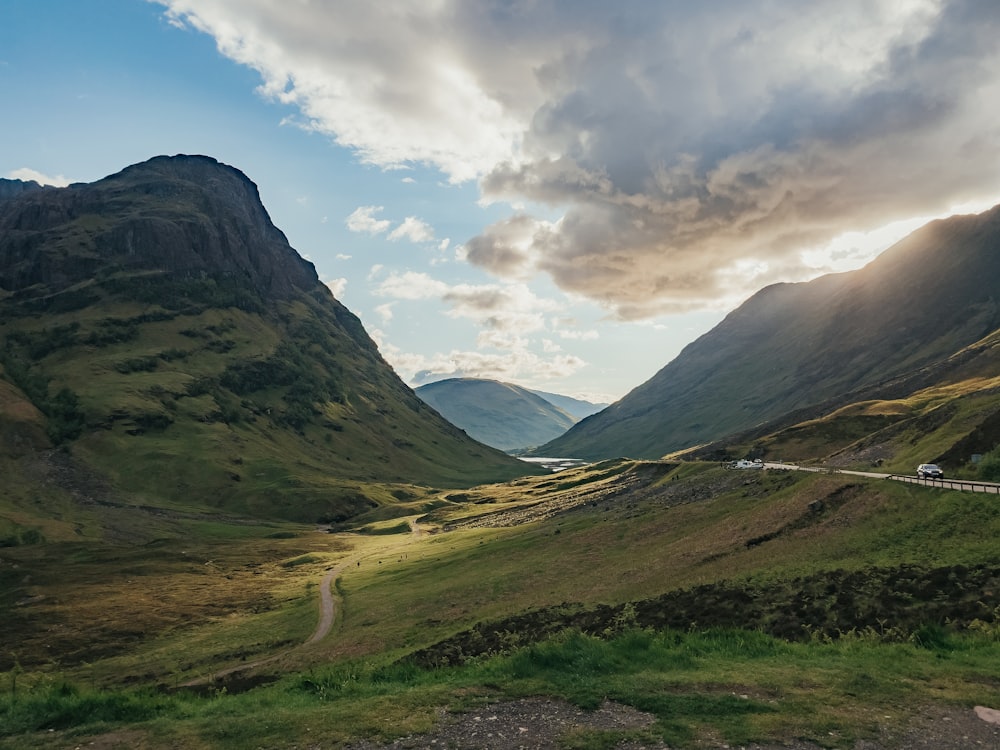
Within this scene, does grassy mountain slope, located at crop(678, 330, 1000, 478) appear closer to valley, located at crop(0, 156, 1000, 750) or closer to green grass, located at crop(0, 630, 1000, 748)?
valley, located at crop(0, 156, 1000, 750)

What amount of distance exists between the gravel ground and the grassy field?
20.9 inches

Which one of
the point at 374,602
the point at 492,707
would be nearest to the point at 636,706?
the point at 492,707

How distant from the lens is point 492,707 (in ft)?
62.7

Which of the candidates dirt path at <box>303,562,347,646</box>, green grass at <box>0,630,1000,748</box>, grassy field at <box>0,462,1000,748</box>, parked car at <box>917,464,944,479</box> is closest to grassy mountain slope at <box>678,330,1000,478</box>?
parked car at <box>917,464,944,479</box>

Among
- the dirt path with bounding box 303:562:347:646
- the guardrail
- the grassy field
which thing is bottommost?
the dirt path with bounding box 303:562:347:646

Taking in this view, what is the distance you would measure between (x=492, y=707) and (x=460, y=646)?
2236 centimetres

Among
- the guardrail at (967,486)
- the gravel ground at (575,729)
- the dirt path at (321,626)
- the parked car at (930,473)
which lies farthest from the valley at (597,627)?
the parked car at (930,473)

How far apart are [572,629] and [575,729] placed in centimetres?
1020

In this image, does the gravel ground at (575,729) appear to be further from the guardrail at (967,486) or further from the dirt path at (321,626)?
the dirt path at (321,626)

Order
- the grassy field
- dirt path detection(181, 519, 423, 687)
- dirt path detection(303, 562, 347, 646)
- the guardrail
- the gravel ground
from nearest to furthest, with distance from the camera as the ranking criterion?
the gravel ground < the grassy field < the guardrail < dirt path detection(181, 519, 423, 687) < dirt path detection(303, 562, 347, 646)

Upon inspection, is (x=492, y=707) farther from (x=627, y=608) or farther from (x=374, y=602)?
(x=374, y=602)

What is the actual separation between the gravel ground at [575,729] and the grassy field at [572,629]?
531 mm

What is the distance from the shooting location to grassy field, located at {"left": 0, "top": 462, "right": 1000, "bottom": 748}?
18766 mm

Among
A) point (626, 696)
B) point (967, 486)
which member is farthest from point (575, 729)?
point (967, 486)
